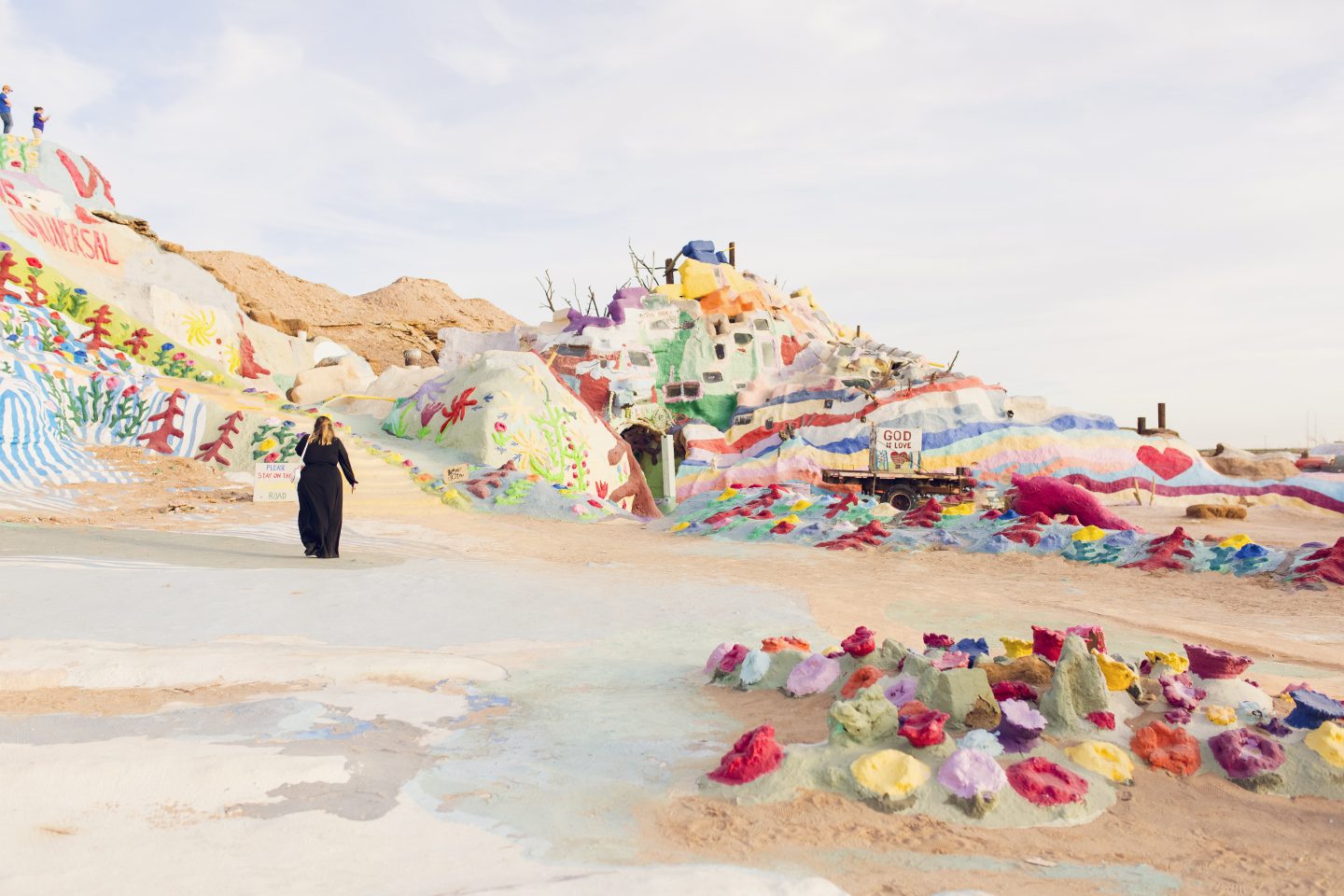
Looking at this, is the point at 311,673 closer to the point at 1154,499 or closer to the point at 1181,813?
the point at 1181,813

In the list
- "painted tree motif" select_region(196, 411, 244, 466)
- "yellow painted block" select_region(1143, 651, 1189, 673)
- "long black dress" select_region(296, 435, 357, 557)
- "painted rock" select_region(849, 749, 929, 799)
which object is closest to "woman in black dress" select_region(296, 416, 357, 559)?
"long black dress" select_region(296, 435, 357, 557)

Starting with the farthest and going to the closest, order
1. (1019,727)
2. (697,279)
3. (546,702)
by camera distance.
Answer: (697,279) → (546,702) → (1019,727)

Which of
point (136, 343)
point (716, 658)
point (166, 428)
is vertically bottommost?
point (716, 658)

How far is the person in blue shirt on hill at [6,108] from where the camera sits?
797 inches

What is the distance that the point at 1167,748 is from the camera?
3879 mm

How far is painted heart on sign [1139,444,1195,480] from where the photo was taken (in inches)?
995

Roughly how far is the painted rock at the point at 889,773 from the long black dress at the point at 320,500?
6313 millimetres

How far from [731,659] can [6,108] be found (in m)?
23.3

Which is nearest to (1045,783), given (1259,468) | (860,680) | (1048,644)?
(860,680)

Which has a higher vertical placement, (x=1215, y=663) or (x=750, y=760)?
(x=1215, y=663)

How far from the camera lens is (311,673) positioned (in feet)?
15.8

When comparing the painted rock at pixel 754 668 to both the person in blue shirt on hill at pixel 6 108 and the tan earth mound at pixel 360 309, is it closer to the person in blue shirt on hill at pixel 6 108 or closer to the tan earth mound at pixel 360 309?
the person in blue shirt on hill at pixel 6 108

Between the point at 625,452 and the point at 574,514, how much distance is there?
18.7ft

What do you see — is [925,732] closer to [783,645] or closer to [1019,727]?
[1019,727]
